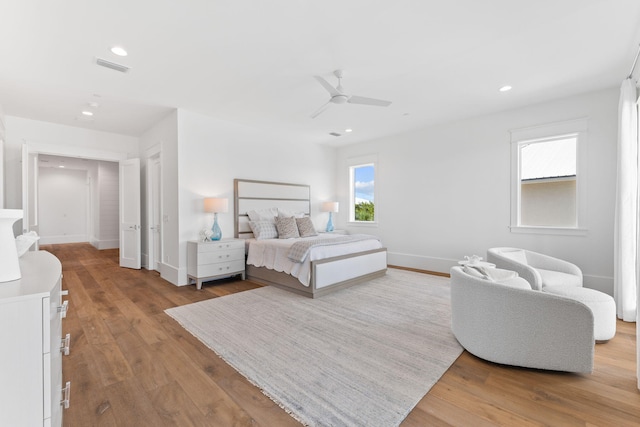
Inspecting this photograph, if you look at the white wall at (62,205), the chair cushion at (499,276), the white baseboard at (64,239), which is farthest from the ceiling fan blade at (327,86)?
the white baseboard at (64,239)

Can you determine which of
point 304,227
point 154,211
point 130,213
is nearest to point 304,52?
point 304,227

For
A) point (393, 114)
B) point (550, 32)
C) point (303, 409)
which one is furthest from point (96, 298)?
point (550, 32)

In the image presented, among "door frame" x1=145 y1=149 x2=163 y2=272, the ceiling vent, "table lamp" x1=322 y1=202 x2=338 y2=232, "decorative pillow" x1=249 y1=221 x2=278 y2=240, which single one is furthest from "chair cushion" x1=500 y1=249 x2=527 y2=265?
"door frame" x1=145 y1=149 x2=163 y2=272

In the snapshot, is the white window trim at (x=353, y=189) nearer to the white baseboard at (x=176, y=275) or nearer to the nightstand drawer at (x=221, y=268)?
the nightstand drawer at (x=221, y=268)

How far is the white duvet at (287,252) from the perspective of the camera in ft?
12.6

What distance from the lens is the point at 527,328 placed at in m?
2.07

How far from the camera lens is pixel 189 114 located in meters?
4.61

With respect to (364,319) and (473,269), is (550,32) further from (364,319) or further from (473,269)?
(364,319)

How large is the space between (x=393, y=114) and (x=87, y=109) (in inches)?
199

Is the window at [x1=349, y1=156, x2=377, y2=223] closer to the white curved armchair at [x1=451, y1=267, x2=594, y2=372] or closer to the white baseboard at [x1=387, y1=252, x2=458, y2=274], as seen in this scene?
the white baseboard at [x1=387, y1=252, x2=458, y2=274]

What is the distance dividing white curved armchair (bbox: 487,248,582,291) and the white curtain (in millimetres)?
445

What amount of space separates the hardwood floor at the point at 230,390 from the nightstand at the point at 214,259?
1397mm

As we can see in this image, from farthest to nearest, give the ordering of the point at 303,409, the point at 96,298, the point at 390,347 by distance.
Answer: the point at 96,298 → the point at 390,347 → the point at 303,409

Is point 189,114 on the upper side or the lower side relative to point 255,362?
upper
